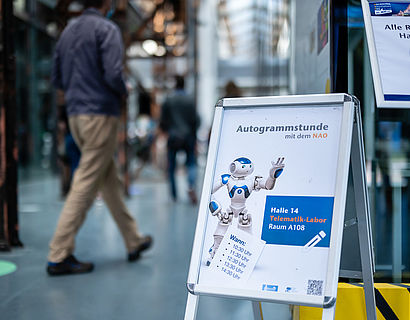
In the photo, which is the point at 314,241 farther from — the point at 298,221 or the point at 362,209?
the point at 362,209

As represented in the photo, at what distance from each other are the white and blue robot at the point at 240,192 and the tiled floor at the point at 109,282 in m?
0.90

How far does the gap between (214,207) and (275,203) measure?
216 mm

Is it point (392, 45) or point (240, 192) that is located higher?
point (392, 45)

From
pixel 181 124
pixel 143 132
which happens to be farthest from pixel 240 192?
pixel 143 132

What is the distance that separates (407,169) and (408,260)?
73 centimetres

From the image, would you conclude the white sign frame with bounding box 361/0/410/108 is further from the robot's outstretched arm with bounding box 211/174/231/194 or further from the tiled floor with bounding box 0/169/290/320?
the tiled floor with bounding box 0/169/290/320

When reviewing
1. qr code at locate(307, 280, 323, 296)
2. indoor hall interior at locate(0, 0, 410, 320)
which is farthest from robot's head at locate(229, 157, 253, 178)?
indoor hall interior at locate(0, 0, 410, 320)

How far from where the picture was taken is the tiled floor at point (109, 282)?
2.59 m

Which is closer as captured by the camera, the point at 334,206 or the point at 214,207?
the point at 334,206

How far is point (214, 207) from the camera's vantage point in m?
1.84

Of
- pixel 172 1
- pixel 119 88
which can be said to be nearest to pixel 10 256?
pixel 119 88

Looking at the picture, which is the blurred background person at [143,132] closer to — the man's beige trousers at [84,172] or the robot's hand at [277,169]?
the man's beige trousers at [84,172]

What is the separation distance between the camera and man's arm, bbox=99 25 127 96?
10.7ft

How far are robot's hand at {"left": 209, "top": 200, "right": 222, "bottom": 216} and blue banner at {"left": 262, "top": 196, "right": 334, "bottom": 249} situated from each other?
167 millimetres
